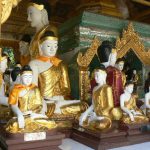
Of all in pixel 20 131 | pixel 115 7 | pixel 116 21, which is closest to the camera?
pixel 20 131

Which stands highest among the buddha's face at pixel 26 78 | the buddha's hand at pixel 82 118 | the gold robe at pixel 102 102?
the buddha's face at pixel 26 78

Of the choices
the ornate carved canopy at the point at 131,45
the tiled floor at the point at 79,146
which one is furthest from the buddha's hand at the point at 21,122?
the ornate carved canopy at the point at 131,45

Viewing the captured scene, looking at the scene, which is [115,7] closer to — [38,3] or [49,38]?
[38,3]

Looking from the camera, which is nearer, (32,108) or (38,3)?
(32,108)

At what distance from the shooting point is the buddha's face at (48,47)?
193cm

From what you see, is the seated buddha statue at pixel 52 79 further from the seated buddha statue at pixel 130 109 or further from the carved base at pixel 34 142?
the carved base at pixel 34 142

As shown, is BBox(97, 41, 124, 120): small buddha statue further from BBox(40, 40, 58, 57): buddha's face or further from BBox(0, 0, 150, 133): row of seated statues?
BBox(40, 40, 58, 57): buddha's face

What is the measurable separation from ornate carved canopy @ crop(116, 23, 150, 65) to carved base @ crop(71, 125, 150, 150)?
29.3 inches

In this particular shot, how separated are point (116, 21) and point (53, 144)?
4.23 feet

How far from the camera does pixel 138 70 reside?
8.35 ft

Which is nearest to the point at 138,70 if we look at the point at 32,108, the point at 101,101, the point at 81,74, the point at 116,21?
the point at 116,21

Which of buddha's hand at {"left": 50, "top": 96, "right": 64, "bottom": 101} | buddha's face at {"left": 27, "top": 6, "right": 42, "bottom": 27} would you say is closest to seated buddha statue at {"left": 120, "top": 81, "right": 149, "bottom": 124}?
buddha's hand at {"left": 50, "top": 96, "right": 64, "bottom": 101}

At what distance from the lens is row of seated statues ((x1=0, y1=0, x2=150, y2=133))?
148 cm

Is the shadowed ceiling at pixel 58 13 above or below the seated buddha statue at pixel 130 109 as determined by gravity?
above
